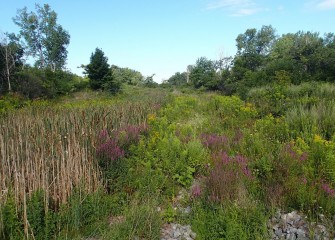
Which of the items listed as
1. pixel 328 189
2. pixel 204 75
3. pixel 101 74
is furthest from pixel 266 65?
pixel 328 189

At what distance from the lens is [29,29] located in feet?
147

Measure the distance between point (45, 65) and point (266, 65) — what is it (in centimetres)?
3597

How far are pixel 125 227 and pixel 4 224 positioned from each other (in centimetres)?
145

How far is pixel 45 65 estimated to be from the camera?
4753cm

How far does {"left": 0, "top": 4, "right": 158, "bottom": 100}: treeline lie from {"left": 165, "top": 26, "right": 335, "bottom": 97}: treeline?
1261 cm

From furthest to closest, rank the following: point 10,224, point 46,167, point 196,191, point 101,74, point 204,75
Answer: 1. point 204,75
2. point 101,74
3. point 196,191
4. point 46,167
5. point 10,224

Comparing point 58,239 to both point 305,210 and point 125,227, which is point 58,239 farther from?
point 305,210

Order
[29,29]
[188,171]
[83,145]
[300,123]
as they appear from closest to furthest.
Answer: [83,145]
[188,171]
[300,123]
[29,29]

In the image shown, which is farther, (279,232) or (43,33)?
(43,33)

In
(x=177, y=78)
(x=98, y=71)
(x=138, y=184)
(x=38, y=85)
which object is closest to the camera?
(x=138, y=184)


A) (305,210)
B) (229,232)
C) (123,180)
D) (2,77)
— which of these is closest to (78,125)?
(123,180)

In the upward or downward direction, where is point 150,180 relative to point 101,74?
downward

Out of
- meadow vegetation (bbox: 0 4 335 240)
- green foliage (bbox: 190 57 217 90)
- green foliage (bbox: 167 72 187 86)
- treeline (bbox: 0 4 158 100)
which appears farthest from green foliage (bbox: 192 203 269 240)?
green foliage (bbox: 167 72 187 86)

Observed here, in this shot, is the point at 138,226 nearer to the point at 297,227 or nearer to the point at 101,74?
the point at 297,227
